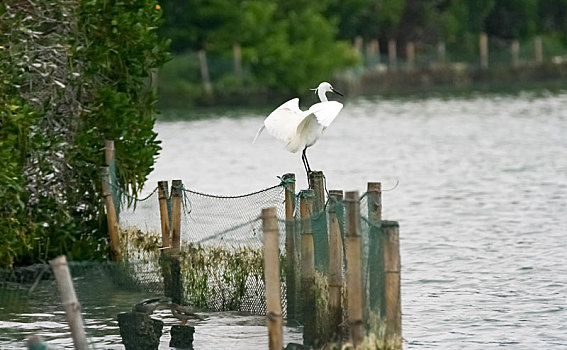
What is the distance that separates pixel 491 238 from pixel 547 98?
104 ft

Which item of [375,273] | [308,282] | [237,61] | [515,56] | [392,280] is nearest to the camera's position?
[392,280]

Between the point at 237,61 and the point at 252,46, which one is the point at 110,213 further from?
the point at 252,46

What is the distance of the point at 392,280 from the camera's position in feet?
29.6

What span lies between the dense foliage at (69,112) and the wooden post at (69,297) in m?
4.85

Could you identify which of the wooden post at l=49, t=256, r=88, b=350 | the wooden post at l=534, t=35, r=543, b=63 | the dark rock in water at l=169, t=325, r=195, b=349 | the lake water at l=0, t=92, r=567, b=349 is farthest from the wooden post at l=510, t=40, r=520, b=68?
the wooden post at l=49, t=256, r=88, b=350

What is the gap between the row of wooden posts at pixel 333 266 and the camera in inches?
355

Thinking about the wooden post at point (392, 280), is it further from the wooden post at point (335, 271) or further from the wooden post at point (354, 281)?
the wooden post at point (335, 271)

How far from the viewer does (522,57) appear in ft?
222

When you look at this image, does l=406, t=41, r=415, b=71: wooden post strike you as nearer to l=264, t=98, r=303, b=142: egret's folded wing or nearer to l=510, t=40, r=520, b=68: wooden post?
l=510, t=40, r=520, b=68: wooden post

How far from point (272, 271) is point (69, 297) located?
1.52 meters

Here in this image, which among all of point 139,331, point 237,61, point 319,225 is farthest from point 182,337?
point 237,61


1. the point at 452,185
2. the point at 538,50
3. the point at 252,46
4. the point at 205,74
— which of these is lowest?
A: the point at 452,185

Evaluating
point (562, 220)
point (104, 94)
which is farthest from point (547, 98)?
point (104, 94)

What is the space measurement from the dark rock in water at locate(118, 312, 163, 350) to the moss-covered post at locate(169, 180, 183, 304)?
5.88ft
